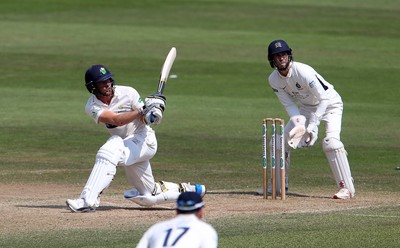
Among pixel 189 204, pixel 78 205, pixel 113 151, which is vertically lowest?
pixel 78 205

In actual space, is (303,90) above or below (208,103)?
above

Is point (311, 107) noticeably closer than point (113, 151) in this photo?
No

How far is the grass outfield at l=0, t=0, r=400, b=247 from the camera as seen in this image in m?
9.90

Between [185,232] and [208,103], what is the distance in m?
15.0

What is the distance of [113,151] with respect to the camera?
1044 centimetres

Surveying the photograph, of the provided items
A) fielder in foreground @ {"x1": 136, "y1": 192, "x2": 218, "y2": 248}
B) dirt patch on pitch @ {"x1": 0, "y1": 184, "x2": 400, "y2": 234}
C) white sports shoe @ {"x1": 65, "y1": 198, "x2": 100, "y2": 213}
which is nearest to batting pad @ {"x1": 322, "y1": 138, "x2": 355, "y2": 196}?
dirt patch on pitch @ {"x1": 0, "y1": 184, "x2": 400, "y2": 234}

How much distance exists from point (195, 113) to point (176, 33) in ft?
36.2

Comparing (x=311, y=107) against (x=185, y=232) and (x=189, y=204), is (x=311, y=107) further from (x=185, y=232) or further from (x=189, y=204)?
(x=185, y=232)

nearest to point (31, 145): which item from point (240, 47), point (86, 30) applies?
point (240, 47)

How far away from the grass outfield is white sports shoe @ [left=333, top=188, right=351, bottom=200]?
0.19 meters

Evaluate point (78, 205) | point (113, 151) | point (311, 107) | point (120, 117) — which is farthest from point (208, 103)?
point (78, 205)

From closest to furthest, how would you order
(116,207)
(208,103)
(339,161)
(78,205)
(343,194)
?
(78,205)
(116,207)
(343,194)
(339,161)
(208,103)

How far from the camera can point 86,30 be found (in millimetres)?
30688

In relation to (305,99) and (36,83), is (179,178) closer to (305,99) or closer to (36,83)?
(305,99)
